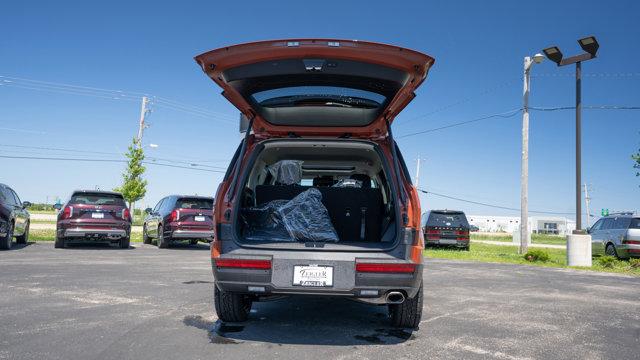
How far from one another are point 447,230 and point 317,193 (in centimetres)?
1478

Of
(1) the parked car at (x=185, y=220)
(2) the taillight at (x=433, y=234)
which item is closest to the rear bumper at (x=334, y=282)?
(1) the parked car at (x=185, y=220)

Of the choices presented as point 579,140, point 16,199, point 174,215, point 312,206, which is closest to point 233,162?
point 312,206

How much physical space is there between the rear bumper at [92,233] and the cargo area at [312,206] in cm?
874

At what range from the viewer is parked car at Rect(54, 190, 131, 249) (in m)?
12.4

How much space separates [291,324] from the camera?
4430mm

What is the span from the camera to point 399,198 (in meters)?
3.96

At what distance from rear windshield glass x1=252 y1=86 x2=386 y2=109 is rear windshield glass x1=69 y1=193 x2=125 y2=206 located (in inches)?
394

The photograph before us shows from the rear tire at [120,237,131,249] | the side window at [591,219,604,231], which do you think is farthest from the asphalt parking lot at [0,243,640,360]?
the side window at [591,219,604,231]

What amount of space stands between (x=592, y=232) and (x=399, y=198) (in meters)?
15.3

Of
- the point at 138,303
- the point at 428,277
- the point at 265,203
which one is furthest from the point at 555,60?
the point at 138,303

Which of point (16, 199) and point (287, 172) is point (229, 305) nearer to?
point (287, 172)

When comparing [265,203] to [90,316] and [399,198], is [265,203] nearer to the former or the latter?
[399,198]

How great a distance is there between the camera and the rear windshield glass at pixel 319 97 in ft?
13.6

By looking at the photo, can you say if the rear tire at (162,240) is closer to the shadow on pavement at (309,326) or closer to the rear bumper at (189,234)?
the rear bumper at (189,234)
